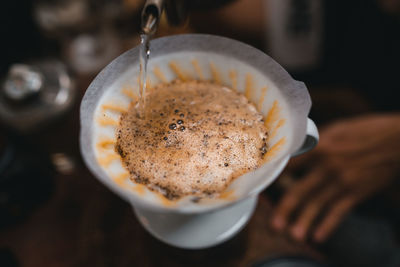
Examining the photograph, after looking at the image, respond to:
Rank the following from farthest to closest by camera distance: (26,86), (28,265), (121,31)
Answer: (121,31) < (26,86) < (28,265)

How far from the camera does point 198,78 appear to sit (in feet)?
1.77

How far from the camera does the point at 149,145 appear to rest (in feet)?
1.60

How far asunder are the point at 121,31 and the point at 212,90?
1.20 meters

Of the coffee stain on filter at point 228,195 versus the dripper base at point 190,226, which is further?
the dripper base at point 190,226

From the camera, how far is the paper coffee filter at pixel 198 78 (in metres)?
0.42

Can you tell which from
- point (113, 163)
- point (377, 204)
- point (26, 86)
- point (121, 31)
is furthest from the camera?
point (121, 31)

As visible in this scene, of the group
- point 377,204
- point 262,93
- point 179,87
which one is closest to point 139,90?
point 179,87

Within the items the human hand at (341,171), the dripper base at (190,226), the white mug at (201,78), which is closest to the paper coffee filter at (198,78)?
the white mug at (201,78)

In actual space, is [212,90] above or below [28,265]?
above

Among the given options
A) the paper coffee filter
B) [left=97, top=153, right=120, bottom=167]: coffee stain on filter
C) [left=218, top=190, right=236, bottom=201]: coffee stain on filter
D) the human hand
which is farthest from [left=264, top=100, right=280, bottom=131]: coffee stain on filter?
the human hand

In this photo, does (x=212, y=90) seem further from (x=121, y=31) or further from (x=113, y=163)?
(x=121, y=31)

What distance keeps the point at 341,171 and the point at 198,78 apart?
3.07 ft

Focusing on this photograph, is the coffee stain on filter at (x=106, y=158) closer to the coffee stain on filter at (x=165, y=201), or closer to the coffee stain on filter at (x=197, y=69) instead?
the coffee stain on filter at (x=165, y=201)

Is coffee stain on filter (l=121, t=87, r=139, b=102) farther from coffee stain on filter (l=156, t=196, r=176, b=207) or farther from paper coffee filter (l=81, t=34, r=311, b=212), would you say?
coffee stain on filter (l=156, t=196, r=176, b=207)
